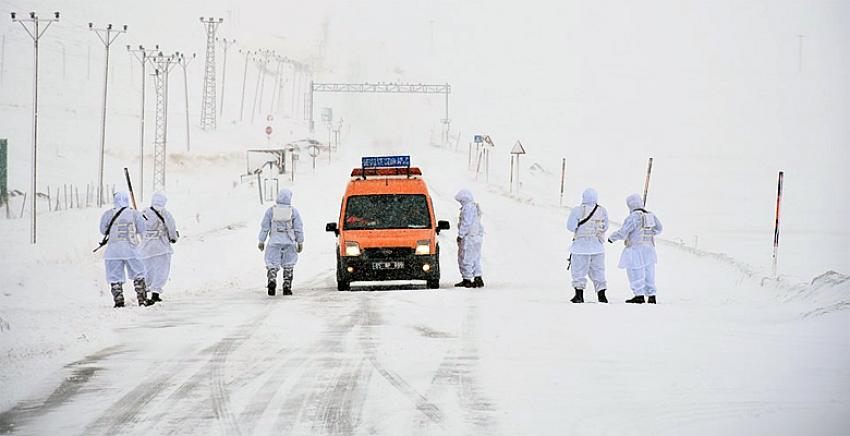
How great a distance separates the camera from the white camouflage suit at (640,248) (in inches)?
712

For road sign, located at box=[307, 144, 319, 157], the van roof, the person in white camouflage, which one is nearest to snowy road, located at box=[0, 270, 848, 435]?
the person in white camouflage

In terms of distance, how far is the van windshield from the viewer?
71.1ft

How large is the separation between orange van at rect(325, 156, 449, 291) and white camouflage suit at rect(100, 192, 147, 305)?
4.21 meters

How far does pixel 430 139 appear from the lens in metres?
127

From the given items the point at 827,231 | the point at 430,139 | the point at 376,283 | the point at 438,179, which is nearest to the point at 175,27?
the point at 430,139

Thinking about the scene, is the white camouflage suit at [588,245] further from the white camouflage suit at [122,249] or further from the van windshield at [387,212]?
the white camouflage suit at [122,249]

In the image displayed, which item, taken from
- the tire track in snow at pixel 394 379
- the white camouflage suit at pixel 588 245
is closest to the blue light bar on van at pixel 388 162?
the white camouflage suit at pixel 588 245

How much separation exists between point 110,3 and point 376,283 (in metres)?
159

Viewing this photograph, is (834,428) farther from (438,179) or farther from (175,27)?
(175,27)

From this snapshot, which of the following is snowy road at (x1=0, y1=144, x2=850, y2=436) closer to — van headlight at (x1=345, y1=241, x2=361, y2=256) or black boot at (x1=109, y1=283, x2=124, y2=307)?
black boot at (x1=109, y1=283, x2=124, y2=307)

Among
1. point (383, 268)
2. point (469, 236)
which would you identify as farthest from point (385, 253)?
point (469, 236)

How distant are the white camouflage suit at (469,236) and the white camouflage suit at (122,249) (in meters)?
6.13

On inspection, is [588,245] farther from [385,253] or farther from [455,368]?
[455,368]

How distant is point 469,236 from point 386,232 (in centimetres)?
150
